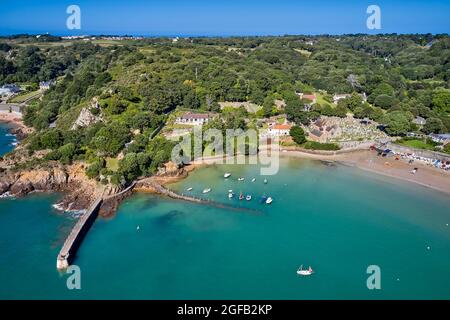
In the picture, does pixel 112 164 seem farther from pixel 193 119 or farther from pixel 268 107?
pixel 268 107

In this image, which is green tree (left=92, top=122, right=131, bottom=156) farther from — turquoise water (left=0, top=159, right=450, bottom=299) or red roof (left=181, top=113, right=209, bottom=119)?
red roof (left=181, top=113, right=209, bottom=119)

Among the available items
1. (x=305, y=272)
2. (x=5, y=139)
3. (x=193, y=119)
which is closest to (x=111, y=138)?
(x=193, y=119)

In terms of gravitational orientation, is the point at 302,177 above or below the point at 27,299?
above

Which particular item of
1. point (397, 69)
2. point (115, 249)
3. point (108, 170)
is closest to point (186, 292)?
point (115, 249)

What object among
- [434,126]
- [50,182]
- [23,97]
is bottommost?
[50,182]

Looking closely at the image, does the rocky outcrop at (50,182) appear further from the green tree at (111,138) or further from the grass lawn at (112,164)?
the green tree at (111,138)

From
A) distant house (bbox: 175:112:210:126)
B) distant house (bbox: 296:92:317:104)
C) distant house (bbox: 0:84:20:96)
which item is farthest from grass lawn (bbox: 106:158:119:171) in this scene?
distant house (bbox: 0:84:20:96)

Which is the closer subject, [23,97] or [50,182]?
[50,182]
